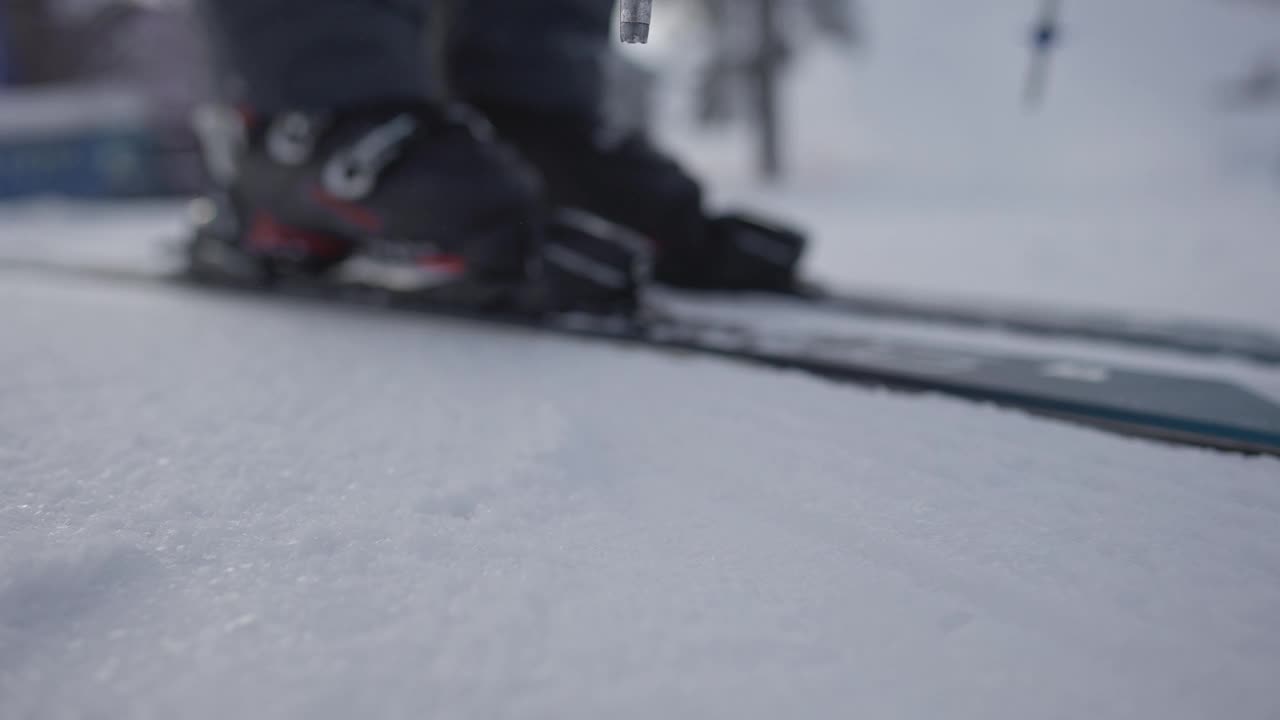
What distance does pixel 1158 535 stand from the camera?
17.9 inches

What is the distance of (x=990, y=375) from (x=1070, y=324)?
0.44 meters

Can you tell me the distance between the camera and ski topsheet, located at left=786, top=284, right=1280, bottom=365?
979 millimetres

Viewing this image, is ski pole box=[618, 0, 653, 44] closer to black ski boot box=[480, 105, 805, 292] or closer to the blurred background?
black ski boot box=[480, 105, 805, 292]

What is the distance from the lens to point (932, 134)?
648 centimetres

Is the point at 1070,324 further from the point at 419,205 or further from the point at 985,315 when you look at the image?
the point at 419,205

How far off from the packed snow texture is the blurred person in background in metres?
0.37

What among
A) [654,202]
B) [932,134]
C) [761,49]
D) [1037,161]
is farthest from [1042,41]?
[932,134]

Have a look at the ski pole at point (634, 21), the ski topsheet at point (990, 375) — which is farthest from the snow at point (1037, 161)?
the ski pole at point (634, 21)

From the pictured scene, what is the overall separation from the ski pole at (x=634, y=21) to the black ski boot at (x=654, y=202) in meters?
0.73

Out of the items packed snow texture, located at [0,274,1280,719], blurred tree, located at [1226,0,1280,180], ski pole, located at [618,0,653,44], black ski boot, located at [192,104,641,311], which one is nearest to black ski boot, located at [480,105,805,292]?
black ski boot, located at [192,104,641,311]

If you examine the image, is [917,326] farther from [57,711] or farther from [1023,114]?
[1023,114]

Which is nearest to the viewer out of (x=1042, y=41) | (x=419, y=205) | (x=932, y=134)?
(x=419, y=205)

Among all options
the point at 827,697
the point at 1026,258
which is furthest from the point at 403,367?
the point at 1026,258

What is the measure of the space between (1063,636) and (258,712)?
387 millimetres
